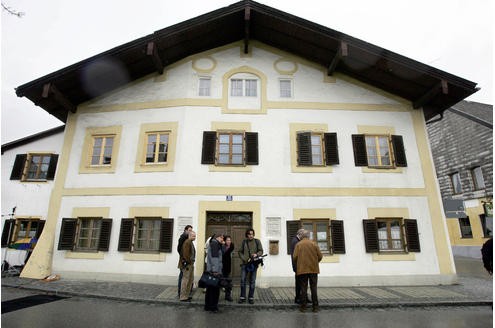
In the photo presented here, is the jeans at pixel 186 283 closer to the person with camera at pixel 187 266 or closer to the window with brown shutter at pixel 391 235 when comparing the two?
the person with camera at pixel 187 266

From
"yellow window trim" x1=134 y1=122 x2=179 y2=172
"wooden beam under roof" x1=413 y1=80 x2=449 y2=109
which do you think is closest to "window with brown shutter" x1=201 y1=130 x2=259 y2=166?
"yellow window trim" x1=134 y1=122 x2=179 y2=172

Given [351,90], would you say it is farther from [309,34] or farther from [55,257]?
[55,257]

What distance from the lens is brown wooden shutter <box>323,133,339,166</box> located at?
10164 millimetres

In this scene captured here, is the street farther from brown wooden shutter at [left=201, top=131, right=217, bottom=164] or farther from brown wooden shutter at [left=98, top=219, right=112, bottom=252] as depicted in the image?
brown wooden shutter at [left=201, top=131, right=217, bottom=164]

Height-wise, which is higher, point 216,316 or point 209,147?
point 209,147

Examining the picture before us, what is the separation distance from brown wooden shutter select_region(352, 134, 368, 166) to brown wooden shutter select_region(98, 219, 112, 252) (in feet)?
28.7

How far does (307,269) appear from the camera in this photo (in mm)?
6320

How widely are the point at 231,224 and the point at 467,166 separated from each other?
53.7ft

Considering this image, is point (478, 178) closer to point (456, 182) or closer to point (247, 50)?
point (456, 182)

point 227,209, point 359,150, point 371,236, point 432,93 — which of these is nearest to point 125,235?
point 227,209

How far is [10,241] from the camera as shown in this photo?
11891mm

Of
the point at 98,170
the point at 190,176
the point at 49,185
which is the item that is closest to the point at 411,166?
the point at 190,176

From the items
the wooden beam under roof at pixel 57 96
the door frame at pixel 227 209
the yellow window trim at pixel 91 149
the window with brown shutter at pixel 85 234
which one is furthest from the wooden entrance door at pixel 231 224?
the wooden beam under roof at pixel 57 96

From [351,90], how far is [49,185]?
42.8 ft
